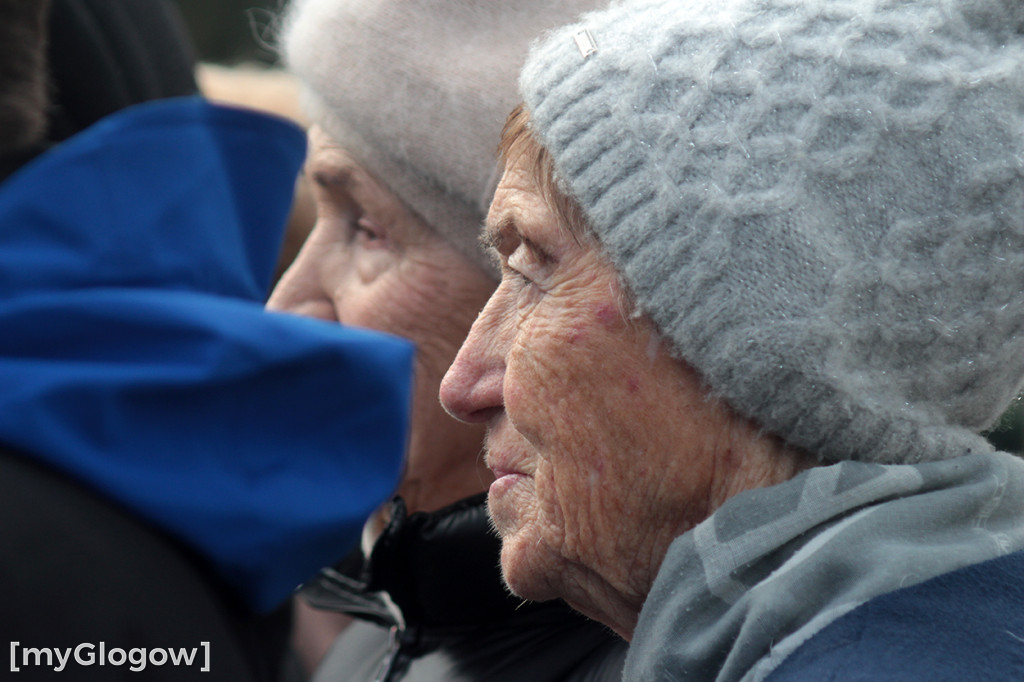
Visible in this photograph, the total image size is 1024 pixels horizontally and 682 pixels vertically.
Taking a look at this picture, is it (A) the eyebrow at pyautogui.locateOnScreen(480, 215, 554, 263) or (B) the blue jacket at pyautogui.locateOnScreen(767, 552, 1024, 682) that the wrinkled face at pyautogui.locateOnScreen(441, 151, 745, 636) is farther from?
(B) the blue jacket at pyautogui.locateOnScreen(767, 552, 1024, 682)

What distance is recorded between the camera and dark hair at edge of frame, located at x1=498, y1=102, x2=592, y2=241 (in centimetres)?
158

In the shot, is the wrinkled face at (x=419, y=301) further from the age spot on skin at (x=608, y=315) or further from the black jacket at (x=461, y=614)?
the age spot on skin at (x=608, y=315)

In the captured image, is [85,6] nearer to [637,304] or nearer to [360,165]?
[360,165]

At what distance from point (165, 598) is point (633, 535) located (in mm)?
698

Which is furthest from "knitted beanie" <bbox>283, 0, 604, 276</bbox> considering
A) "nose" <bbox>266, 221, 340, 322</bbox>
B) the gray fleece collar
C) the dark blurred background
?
the dark blurred background

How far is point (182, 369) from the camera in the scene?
1221mm

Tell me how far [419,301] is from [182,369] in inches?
49.9

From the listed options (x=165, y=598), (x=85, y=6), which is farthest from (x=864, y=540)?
(x=85, y=6)

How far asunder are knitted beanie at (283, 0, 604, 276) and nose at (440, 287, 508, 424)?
1.92 feet
